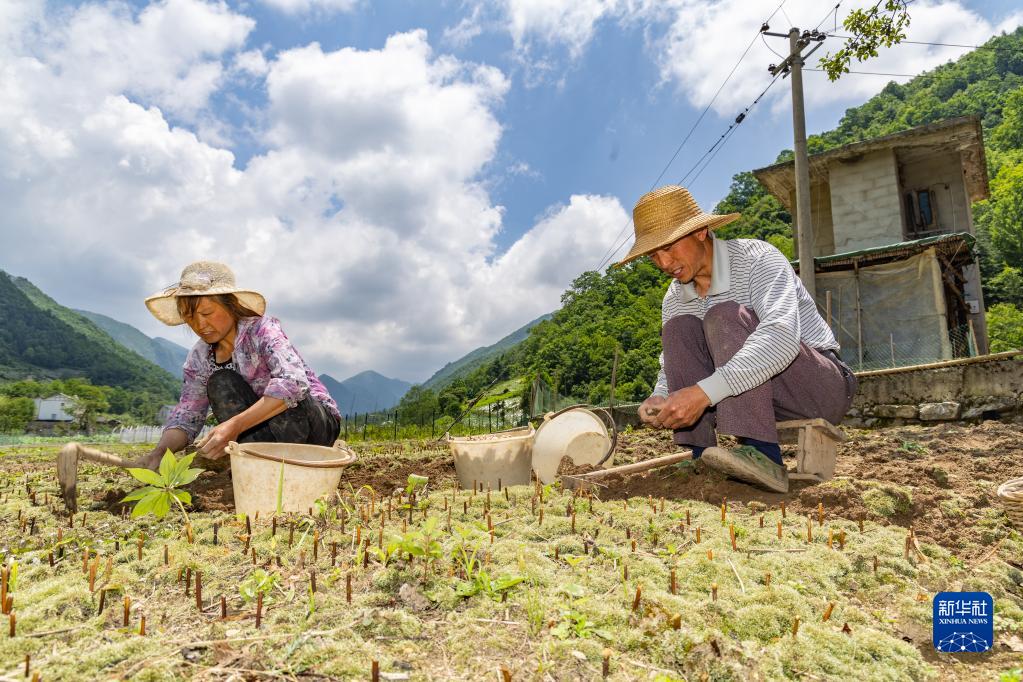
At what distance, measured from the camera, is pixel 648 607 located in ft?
4.94

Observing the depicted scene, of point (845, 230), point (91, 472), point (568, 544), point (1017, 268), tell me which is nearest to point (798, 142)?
point (845, 230)

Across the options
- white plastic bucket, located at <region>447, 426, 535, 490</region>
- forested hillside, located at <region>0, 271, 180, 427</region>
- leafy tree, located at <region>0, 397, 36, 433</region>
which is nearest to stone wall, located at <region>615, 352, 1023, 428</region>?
white plastic bucket, located at <region>447, 426, 535, 490</region>

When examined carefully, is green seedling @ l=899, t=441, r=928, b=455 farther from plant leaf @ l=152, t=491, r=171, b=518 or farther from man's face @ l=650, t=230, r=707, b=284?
plant leaf @ l=152, t=491, r=171, b=518

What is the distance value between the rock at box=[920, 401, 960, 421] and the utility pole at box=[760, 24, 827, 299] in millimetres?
2964

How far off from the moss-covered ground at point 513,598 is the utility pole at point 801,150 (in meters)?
7.81

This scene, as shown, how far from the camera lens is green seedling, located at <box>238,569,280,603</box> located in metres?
1.57

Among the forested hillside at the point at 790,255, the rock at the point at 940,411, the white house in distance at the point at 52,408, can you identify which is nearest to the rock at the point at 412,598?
the rock at the point at 940,411

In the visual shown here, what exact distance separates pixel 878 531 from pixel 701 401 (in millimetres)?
793

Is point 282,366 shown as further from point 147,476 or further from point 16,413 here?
point 16,413

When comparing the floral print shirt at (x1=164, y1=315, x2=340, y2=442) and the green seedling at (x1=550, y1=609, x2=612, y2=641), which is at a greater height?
the floral print shirt at (x1=164, y1=315, x2=340, y2=442)

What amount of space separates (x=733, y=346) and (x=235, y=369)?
2.61m

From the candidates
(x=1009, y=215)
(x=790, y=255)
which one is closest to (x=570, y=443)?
(x=790, y=255)

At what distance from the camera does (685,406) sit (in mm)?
2625

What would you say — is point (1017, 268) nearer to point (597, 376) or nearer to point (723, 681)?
point (597, 376)
